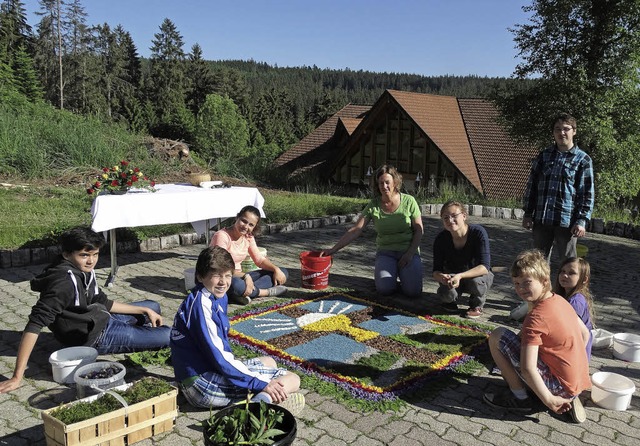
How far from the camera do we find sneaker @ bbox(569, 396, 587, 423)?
3.77m

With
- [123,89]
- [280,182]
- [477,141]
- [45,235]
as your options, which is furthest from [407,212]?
[123,89]

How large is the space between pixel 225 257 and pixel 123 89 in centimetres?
6197

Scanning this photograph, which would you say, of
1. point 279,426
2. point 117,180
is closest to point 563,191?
point 279,426

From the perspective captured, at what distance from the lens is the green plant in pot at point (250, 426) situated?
2.86 m

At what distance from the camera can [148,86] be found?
60.7 metres

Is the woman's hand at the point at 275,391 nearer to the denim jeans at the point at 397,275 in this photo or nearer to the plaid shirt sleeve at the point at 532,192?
the denim jeans at the point at 397,275

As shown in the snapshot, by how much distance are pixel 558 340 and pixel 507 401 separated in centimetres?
62

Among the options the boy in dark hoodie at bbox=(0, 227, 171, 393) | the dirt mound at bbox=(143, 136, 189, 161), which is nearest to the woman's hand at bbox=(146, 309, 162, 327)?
the boy in dark hoodie at bbox=(0, 227, 171, 393)

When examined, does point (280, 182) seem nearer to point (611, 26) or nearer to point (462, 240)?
point (611, 26)

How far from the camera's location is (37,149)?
45.4 ft

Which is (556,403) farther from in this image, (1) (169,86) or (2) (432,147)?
(1) (169,86)

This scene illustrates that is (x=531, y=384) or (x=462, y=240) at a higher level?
(x=462, y=240)

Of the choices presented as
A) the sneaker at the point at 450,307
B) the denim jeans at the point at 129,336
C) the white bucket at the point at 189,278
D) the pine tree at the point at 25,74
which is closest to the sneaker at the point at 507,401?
the sneaker at the point at 450,307

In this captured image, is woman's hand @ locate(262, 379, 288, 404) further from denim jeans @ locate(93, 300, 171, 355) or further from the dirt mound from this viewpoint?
the dirt mound
